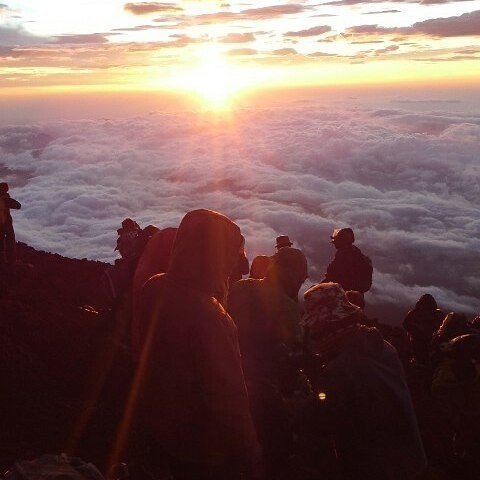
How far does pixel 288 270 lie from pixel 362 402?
121cm

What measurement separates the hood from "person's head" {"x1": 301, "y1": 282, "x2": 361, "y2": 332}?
0.63m

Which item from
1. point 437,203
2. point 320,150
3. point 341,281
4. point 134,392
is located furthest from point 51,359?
point 320,150

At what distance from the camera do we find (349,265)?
6.98 meters

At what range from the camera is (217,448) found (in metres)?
2.63

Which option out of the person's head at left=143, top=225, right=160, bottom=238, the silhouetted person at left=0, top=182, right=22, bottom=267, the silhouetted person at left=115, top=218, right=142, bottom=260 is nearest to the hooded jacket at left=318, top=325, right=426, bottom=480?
the person's head at left=143, top=225, right=160, bottom=238

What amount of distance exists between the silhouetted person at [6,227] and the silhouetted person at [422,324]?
6.04m

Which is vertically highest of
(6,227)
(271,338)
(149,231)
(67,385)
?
(271,338)

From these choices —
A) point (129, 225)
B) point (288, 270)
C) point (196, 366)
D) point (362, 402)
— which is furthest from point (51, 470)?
point (129, 225)

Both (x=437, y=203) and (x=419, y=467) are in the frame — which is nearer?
(x=419, y=467)

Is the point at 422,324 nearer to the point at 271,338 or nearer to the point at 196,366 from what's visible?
the point at 271,338

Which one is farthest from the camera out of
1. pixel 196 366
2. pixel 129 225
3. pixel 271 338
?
pixel 129 225

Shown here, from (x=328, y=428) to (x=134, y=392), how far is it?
100 centimetres

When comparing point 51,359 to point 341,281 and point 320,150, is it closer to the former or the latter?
point 341,281

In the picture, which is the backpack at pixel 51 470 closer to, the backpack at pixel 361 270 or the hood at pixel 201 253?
the hood at pixel 201 253
